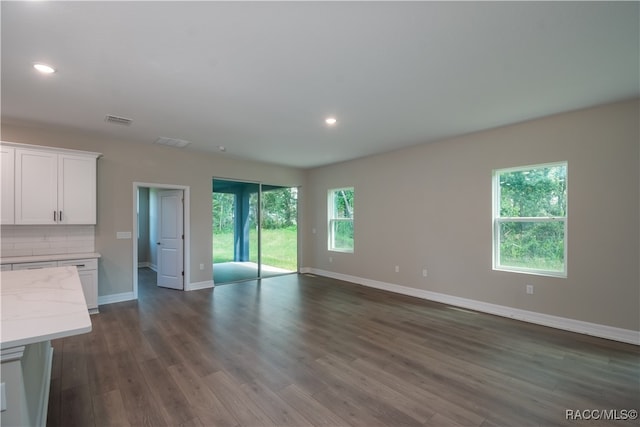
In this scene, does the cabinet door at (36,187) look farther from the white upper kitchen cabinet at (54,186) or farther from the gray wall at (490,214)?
the gray wall at (490,214)

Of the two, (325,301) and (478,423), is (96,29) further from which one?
(325,301)

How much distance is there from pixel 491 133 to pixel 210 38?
3.82 m

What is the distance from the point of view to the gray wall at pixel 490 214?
3.19 meters

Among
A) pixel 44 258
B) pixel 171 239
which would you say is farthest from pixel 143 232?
pixel 44 258

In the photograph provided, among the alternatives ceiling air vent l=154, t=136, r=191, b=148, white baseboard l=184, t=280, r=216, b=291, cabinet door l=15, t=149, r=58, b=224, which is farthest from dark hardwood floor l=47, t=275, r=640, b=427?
ceiling air vent l=154, t=136, r=191, b=148

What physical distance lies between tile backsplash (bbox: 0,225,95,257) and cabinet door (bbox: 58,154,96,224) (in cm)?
29

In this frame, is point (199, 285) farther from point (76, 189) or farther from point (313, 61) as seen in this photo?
point (313, 61)

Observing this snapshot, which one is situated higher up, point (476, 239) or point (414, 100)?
point (414, 100)

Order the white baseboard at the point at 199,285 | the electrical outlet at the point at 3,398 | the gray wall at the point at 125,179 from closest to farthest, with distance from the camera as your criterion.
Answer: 1. the electrical outlet at the point at 3,398
2. the gray wall at the point at 125,179
3. the white baseboard at the point at 199,285

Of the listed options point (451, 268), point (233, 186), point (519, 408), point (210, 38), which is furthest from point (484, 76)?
point (233, 186)

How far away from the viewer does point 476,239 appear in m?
4.31

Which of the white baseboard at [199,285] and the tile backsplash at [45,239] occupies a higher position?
the tile backsplash at [45,239]

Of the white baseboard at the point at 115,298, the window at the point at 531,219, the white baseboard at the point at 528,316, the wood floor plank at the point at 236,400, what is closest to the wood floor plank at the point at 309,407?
the wood floor plank at the point at 236,400

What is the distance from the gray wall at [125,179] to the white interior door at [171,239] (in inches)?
8.4
